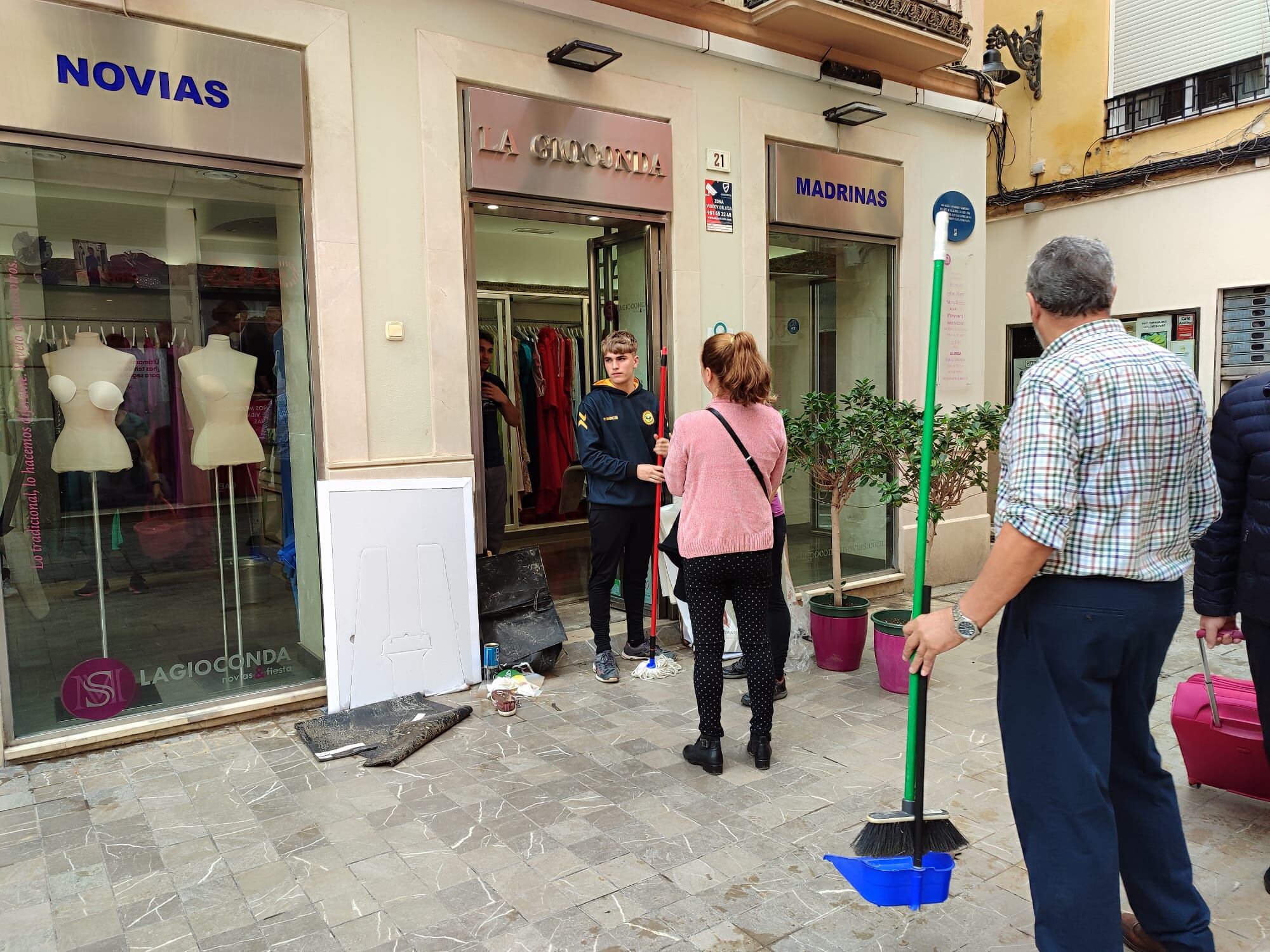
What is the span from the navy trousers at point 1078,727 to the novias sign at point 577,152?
416cm

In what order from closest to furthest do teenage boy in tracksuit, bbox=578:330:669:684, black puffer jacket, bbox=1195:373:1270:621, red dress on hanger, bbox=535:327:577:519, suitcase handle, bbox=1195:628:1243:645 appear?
1. black puffer jacket, bbox=1195:373:1270:621
2. suitcase handle, bbox=1195:628:1243:645
3. teenage boy in tracksuit, bbox=578:330:669:684
4. red dress on hanger, bbox=535:327:577:519

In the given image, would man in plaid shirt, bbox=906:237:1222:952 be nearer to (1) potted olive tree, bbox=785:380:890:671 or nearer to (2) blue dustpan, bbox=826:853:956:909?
(2) blue dustpan, bbox=826:853:956:909

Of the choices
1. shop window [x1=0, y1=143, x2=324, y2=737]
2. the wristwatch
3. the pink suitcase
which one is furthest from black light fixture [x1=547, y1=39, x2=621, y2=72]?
the pink suitcase

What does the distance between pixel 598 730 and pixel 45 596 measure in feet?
9.04

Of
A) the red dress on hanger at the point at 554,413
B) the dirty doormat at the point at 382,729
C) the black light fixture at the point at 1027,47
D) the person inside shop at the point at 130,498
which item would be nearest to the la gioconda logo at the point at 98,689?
the person inside shop at the point at 130,498

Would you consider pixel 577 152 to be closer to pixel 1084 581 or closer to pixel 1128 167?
pixel 1084 581

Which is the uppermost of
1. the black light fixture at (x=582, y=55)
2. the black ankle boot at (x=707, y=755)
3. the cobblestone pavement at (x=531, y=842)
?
the black light fixture at (x=582, y=55)

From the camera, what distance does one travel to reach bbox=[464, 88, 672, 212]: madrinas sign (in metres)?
5.20

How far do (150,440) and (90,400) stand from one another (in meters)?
0.33

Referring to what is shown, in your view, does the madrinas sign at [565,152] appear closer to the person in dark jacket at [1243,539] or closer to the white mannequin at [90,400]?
the white mannequin at [90,400]

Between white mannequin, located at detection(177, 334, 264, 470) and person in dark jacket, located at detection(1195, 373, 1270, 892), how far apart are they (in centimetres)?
442

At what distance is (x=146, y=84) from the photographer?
415 cm

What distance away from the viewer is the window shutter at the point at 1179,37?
27.6ft

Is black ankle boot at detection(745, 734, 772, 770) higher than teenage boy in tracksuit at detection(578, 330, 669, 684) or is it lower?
lower
